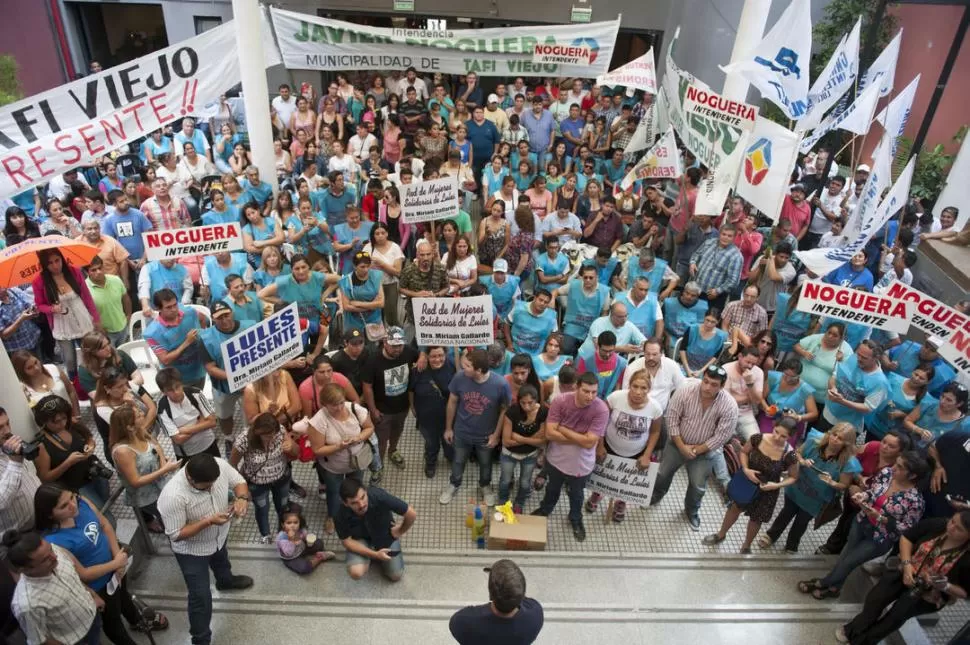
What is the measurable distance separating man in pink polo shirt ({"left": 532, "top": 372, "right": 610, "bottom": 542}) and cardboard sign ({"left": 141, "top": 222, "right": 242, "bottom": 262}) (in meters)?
3.85

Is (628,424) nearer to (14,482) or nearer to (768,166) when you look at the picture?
(768,166)

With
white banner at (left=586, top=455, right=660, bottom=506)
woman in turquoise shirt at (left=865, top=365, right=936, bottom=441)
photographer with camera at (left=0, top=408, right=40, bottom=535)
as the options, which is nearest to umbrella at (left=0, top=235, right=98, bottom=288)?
photographer with camera at (left=0, top=408, right=40, bottom=535)

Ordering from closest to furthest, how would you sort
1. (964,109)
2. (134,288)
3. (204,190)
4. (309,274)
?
1. (309,274)
2. (134,288)
3. (204,190)
4. (964,109)

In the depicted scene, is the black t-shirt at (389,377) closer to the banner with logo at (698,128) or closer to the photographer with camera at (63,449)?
the photographer with camera at (63,449)

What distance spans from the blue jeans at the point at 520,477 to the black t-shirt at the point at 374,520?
1.20 meters

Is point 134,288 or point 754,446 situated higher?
point 754,446

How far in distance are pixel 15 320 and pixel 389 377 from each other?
3.79 m

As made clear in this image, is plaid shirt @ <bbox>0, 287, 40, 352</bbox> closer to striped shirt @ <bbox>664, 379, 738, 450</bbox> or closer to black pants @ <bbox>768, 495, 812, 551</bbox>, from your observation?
striped shirt @ <bbox>664, 379, 738, 450</bbox>

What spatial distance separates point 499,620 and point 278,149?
869 cm

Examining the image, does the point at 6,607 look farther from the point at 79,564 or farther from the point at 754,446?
the point at 754,446

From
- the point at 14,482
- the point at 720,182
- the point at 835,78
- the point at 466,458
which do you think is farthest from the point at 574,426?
the point at 835,78

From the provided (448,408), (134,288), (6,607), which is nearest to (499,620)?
(448,408)

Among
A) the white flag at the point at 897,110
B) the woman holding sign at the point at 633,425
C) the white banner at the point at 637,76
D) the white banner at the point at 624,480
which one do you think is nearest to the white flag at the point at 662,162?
the white banner at the point at 637,76

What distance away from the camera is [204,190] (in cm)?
928
